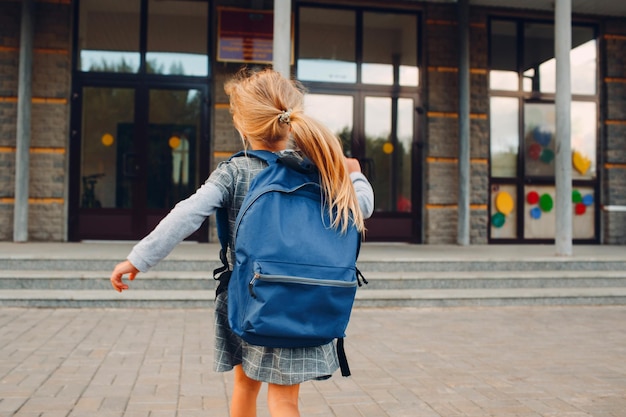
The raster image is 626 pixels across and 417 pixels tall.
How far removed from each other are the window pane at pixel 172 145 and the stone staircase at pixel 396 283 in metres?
2.96

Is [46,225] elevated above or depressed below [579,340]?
above

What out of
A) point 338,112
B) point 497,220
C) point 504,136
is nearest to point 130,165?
point 338,112

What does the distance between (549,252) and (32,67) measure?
818 centimetres

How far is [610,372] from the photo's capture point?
4594 mm

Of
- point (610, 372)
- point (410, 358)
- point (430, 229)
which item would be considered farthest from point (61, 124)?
point (610, 372)

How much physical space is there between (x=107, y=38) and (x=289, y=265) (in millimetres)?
9435

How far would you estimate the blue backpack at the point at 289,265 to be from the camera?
197 cm

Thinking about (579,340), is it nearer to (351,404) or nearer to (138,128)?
(351,404)

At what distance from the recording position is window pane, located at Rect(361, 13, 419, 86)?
11164 millimetres

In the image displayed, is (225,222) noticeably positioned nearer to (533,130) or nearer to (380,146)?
(380,146)

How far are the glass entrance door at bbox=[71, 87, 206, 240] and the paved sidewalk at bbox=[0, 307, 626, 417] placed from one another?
3722 millimetres

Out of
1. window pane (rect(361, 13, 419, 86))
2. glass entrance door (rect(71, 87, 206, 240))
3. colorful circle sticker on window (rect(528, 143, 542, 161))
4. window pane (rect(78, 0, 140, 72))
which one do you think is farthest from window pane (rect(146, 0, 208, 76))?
colorful circle sticker on window (rect(528, 143, 542, 161))

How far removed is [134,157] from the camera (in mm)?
10445

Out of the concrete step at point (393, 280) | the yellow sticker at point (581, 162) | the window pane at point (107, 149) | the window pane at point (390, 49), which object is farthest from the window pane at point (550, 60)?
the window pane at point (107, 149)
